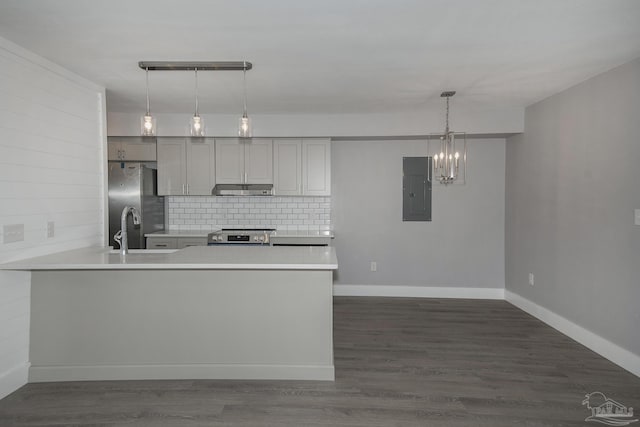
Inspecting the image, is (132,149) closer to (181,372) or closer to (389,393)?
(181,372)

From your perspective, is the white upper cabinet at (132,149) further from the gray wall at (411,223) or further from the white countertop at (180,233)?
the gray wall at (411,223)

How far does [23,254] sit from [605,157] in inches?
179

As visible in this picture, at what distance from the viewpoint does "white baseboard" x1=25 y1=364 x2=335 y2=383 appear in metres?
2.86

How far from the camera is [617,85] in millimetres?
3111

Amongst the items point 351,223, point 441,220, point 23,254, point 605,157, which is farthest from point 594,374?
point 23,254

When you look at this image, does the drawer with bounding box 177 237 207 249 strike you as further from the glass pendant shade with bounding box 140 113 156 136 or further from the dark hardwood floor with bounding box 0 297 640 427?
the glass pendant shade with bounding box 140 113 156 136

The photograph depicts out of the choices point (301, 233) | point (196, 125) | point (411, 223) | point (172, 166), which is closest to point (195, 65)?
point (196, 125)

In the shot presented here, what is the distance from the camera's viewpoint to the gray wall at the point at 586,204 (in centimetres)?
300

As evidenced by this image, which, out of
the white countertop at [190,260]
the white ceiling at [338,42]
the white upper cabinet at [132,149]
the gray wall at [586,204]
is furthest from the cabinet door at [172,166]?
the gray wall at [586,204]

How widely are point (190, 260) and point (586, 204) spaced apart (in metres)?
3.38

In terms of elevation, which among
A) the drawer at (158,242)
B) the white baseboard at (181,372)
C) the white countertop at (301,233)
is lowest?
the white baseboard at (181,372)

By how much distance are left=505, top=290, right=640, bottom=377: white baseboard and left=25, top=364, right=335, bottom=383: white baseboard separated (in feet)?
7.45

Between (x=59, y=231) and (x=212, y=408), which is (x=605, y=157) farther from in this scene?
(x=59, y=231)

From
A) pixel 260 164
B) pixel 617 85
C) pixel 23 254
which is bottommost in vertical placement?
pixel 23 254
